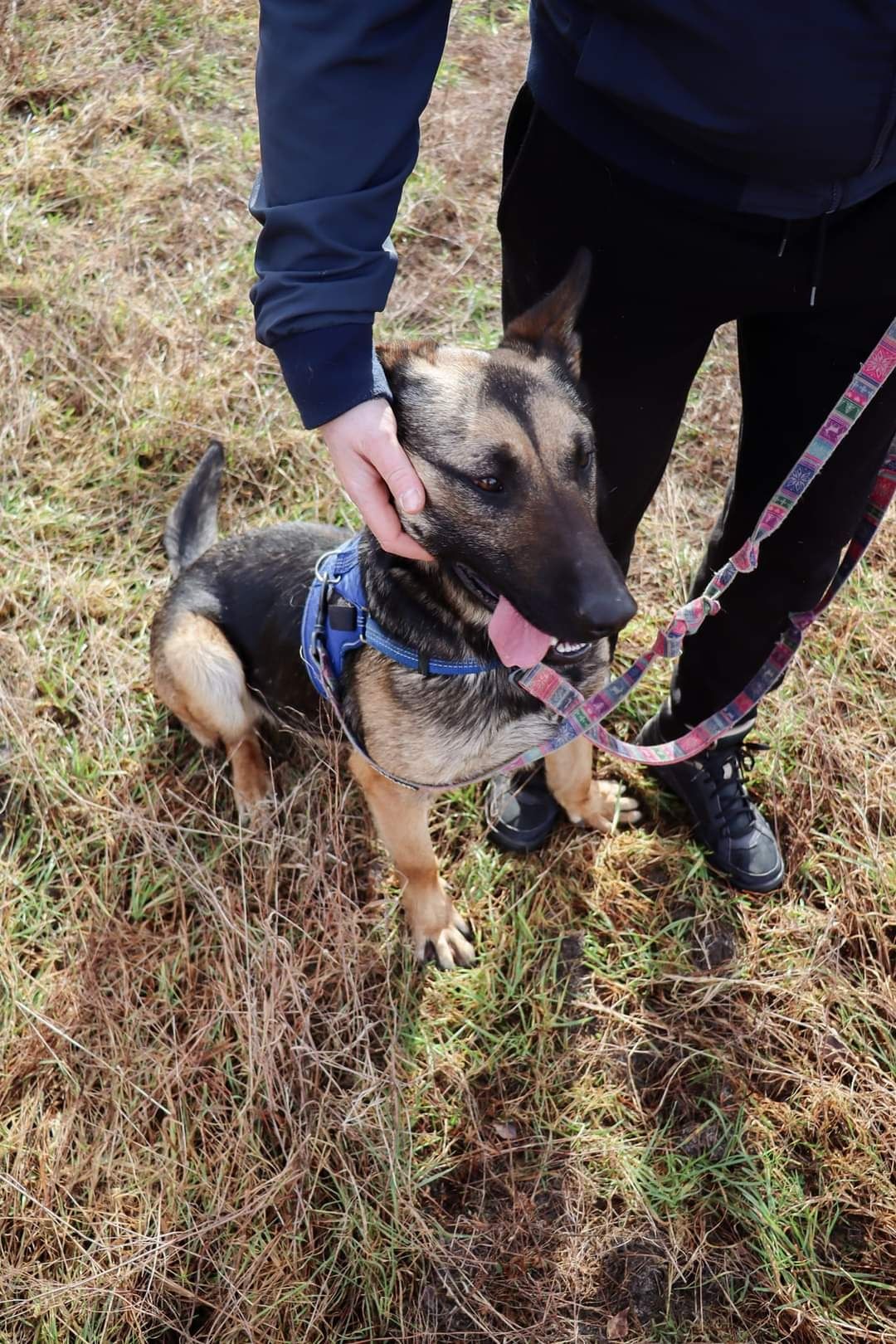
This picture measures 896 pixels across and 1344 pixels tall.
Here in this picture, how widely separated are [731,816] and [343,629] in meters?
1.41

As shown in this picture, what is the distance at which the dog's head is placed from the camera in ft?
5.76

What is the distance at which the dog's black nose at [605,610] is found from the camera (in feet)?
5.55

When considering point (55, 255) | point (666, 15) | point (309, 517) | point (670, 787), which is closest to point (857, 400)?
point (666, 15)

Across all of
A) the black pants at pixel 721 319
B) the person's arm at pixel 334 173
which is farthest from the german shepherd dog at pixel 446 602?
the person's arm at pixel 334 173

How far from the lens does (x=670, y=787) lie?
3.03m

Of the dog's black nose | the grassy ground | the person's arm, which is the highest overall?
the person's arm

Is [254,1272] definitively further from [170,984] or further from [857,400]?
[857,400]

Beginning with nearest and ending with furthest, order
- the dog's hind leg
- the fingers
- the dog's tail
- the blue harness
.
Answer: the fingers < the blue harness < the dog's hind leg < the dog's tail

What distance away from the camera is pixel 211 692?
288cm

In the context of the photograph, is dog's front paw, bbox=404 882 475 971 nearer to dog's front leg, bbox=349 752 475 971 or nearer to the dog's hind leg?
dog's front leg, bbox=349 752 475 971

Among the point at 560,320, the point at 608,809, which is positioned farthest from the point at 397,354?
the point at 608,809

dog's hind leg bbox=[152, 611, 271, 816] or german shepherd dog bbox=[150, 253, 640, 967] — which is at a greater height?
german shepherd dog bbox=[150, 253, 640, 967]

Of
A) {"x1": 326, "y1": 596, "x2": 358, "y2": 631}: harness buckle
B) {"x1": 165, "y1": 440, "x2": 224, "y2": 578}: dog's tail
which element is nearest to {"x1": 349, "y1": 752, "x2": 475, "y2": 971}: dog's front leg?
{"x1": 326, "y1": 596, "x2": 358, "y2": 631}: harness buckle

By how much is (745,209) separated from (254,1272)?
2655mm
